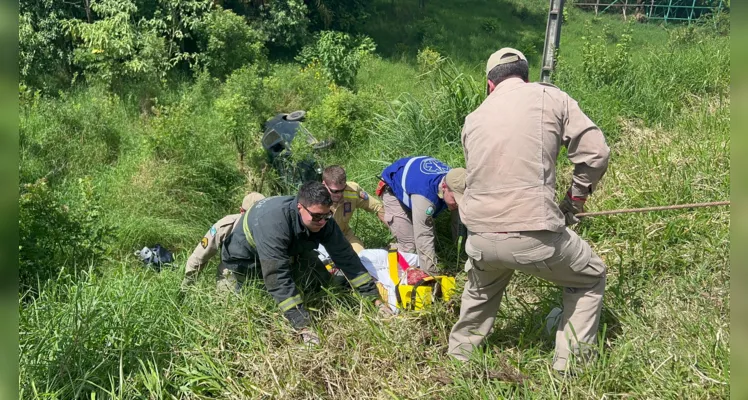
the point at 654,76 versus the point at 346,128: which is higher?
the point at 654,76

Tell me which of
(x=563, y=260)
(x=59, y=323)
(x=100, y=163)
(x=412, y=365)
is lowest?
(x=100, y=163)

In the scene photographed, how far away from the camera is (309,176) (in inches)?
239

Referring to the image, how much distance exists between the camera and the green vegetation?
3.01 meters

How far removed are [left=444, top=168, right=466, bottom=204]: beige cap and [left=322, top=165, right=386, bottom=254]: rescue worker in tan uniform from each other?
2.79ft

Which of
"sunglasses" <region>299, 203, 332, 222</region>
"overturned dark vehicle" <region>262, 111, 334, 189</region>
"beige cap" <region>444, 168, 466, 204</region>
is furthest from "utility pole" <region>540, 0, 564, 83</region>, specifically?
"sunglasses" <region>299, 203, 332, 222</region>

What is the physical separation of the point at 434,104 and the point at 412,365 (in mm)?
3812

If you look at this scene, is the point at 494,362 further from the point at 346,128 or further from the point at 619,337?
the point at 346,128

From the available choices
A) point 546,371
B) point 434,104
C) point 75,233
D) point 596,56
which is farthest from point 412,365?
point 596,56

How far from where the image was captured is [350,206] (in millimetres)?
4766

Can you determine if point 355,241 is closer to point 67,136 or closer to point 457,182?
point 457,182

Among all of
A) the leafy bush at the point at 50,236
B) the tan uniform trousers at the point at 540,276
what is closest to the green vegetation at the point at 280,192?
the leafy bush at the point at 50,236

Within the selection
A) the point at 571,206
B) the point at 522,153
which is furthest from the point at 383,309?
the point at 522,153

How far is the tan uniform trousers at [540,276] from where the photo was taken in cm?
276

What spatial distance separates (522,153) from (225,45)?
25.9ft
